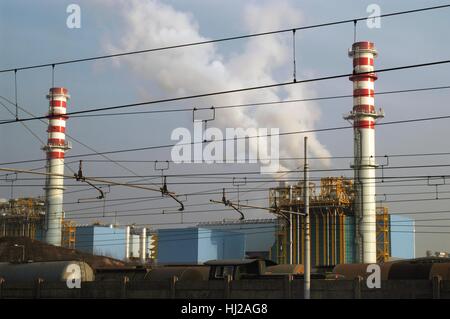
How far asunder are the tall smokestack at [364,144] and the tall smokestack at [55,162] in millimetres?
34043

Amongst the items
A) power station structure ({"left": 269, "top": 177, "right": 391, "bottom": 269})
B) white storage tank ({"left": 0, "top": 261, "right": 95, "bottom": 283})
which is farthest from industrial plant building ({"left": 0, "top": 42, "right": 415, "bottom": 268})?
white storage tank ({"left": 0, "top": 261, "right": 95, "bottom": 283})

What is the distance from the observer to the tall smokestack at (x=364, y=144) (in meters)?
62.0

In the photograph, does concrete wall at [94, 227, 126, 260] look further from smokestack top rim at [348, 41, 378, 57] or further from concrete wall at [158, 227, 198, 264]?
smokestack top rim at [348, 41, 378, 57]

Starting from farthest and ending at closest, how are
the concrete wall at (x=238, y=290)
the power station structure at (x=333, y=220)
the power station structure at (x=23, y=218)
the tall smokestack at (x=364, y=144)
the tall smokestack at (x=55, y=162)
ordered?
the power station structure at (x=23, y=218) → the tall smokestack at (x=55, y=162) → the power station structure at (x=333, y=220) → the tall smokestack at (x=364, y=144) → the concrete wall at (x=238, y=290)

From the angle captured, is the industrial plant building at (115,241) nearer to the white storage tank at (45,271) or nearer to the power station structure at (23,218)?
the power station structure at (23,218)

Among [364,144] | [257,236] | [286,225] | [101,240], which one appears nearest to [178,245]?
[257,236]

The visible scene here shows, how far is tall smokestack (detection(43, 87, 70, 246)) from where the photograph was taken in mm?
76188

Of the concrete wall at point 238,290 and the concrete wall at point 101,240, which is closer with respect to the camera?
the concrete wall at point 238,290

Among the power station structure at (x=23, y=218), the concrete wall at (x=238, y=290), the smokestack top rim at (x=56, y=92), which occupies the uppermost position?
the smokestack top rim at (x=56, y=92)

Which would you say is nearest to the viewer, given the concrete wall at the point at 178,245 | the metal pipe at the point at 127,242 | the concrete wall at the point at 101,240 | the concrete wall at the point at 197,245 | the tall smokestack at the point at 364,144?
the tall smokestack at the point at 364,144

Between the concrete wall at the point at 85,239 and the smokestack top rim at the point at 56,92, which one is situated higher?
the smokestack top rim at the point at 56,92

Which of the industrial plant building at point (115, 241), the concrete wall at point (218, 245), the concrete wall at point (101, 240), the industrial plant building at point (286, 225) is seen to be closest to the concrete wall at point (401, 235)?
the industrial plant building at point (286, 225)

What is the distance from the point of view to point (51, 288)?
113 feet

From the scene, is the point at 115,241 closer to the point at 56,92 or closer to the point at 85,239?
the point at 85,239
